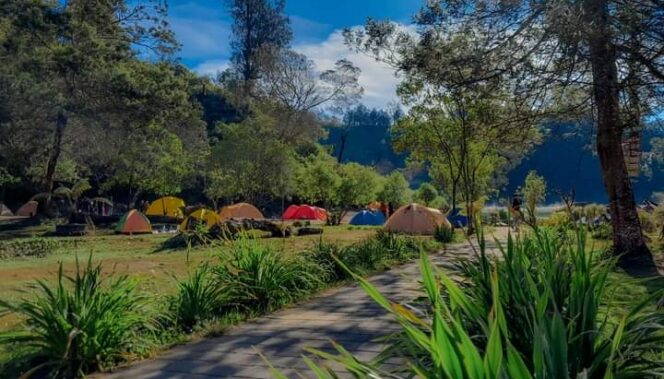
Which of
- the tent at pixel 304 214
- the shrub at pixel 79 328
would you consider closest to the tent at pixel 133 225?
the tent at pixel 304 214

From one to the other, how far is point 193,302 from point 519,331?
3.27m

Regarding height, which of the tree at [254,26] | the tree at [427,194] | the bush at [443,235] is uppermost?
the tree at [254,26]

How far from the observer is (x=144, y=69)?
2619 cm

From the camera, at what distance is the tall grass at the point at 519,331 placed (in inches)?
60.8

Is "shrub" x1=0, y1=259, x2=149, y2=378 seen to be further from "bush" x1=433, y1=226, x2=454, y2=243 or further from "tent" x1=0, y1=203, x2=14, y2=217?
"tent" x1=0, y1=203, x2=14, y2=217

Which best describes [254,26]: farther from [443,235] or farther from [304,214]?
[443,235]

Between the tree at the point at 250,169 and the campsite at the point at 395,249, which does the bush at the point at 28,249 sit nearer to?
the campsite at the point at 395,249

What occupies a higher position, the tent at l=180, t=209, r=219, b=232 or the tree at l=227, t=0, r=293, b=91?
the tree at l=227, t=0, r=293, b=91

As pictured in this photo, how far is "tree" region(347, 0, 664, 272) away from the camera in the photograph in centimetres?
625

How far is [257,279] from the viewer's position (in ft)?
18.9

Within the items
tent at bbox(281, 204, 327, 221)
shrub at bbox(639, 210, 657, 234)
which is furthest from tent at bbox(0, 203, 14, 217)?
shrub at bbox(639, 210, 657, 234)

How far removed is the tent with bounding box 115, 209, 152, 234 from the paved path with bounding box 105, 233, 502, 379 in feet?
55.6

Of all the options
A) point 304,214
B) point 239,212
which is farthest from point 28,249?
point 304,214

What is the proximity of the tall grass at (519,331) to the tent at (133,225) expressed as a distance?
19632 mm
